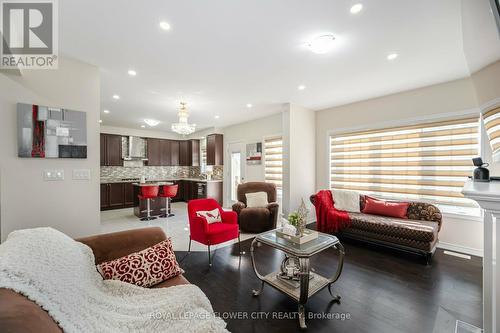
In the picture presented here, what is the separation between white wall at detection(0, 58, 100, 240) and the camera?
2.20 m

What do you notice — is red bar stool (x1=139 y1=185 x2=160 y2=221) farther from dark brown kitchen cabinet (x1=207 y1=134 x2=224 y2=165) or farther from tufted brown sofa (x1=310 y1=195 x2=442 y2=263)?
tufted brown sofa (x1=310 y1=195 x2=442 y2=263)

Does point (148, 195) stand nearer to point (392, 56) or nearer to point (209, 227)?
point (209, 227)

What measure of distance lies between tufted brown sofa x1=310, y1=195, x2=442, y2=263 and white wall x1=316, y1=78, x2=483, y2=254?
34 cm

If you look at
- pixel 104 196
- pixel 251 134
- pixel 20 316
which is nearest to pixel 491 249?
pixel 20 316

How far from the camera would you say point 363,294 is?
2227 mm

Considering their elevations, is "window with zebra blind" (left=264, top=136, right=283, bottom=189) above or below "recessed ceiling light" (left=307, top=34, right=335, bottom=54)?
below

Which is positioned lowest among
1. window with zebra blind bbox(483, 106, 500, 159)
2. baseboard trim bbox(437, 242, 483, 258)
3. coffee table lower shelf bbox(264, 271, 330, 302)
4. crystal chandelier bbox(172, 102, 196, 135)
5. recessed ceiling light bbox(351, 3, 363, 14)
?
baseboard trim bbox(437, 242, 483, 258)

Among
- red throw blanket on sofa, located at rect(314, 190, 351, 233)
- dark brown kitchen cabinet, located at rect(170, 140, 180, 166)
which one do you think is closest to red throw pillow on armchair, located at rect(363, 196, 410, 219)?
red throw blanket on sofa, located at rect(314, 190, 351, 233)

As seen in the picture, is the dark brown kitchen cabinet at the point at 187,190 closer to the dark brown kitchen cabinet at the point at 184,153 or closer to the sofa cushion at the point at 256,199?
the dark brown kitchen cabinet at the point at 184,153

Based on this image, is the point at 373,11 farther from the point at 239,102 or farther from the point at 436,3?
the point at 239,102

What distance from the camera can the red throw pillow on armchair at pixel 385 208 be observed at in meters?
Result: 3.56

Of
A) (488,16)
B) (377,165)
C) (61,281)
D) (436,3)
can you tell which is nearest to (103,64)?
(61,281)

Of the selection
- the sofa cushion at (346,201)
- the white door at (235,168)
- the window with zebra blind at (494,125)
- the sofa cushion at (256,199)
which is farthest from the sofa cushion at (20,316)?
the white door at (235,168)

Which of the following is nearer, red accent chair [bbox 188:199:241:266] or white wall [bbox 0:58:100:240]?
white wall [bbox 0:58:100:240]
